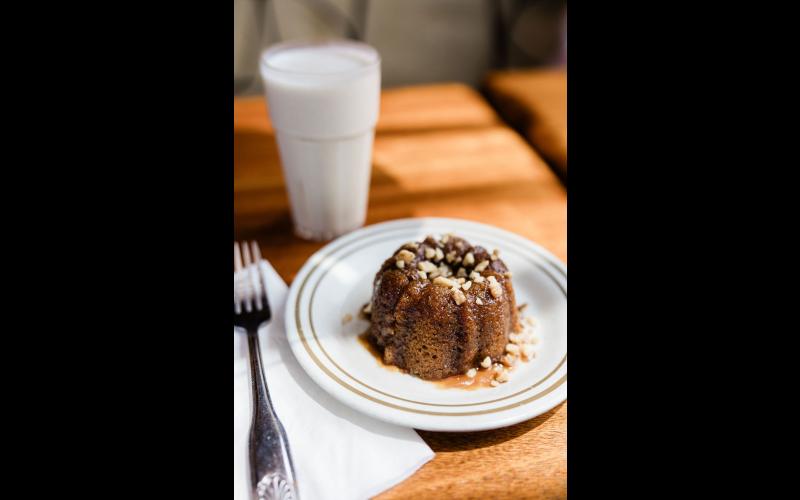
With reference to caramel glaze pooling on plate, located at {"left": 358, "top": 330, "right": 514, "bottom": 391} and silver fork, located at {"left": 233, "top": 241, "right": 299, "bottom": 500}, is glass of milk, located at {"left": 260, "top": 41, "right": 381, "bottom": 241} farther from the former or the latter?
caramel glaze pooling on plate, located at {"left": 358, "top": 330, "right": 514, "bottom": 391}

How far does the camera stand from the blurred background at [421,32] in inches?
107

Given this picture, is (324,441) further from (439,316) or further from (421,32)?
(421,32)

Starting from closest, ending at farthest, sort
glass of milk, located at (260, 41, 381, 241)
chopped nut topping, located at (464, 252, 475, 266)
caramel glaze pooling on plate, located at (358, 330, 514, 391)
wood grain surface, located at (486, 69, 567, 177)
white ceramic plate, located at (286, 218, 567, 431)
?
white ceramic plate, located at (286, 218, 567, 431) < caramel glaze pooling on plate, located at (358, 330, 514, 391) < chopped nut topping, located at (464, 252, 475, 266) < glass of milk, located at (260, 41, 381, 241) < wood grain surface, located at (486, 69, 567, 177)

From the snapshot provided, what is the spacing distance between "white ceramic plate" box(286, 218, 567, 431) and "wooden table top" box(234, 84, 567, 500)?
0.15 feet

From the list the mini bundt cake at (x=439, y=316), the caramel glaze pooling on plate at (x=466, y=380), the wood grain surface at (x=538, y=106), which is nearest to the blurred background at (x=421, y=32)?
the wood grain surface at (x=538, y=106)

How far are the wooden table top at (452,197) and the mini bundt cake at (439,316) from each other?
0.49 feet

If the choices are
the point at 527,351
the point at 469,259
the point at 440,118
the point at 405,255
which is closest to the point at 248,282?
the point at 405,255

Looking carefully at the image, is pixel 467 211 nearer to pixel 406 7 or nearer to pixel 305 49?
Answer: pixel 305 49

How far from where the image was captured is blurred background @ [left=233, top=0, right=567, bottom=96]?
8.95 ft

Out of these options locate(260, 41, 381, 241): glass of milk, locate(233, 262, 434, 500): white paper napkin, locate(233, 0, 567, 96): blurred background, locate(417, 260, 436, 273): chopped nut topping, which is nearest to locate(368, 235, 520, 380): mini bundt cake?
locate(417, 260, 436, 273): chopped nut topping

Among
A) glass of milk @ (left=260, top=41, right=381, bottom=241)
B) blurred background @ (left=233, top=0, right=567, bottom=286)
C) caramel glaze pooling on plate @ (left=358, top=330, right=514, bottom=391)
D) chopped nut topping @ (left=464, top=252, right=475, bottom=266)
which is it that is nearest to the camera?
caramel glaze pooling on plate @ (left=358, top=330, right=514, bottom=391)

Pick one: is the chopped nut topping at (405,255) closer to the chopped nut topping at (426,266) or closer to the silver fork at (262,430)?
the chopped nut topping at (426,266)
